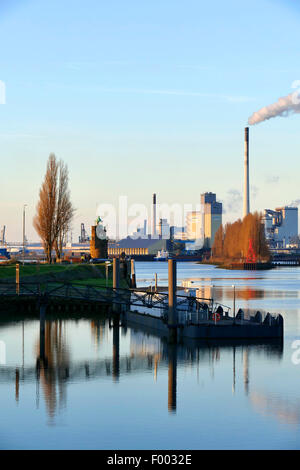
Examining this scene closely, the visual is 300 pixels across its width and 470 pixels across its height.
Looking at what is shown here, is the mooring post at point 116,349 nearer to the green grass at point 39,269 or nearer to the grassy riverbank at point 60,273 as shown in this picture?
the grassy riverbank at point 60,273

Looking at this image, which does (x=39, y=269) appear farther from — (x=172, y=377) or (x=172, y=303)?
(x=172, y=377)

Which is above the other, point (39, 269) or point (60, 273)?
point (39, 269)

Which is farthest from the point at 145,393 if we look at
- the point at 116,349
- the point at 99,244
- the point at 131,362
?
the point at 99,244

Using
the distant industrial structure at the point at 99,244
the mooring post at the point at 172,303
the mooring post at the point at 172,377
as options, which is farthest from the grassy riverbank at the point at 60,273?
the mooring post at the point at 172,377

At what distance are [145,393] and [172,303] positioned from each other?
495 inches

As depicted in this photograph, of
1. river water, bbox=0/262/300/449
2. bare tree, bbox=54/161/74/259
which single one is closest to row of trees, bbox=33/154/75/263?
bare tree, bbox=54/161/74/259

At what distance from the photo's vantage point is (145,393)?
3488 centimetres

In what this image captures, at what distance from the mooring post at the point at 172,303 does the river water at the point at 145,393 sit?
1061 mm

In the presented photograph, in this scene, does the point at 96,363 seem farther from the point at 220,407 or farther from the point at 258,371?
the point at 220,407

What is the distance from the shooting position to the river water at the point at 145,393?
27.7 meters

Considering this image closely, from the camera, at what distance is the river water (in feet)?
90.8

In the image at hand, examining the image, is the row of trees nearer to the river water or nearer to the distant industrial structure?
the distant industrial structure
